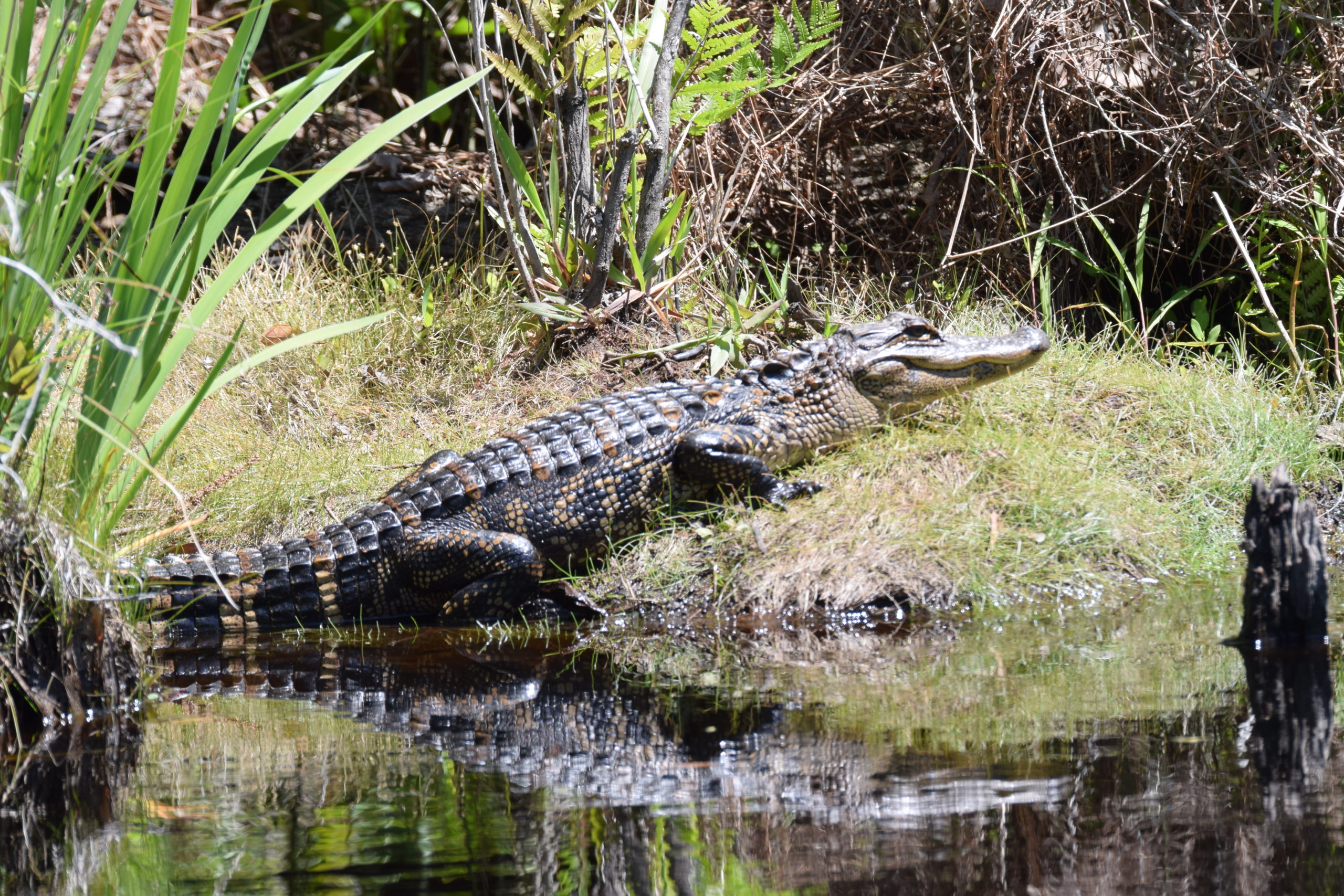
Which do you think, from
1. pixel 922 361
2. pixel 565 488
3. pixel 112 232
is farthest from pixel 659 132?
pixel 112 232

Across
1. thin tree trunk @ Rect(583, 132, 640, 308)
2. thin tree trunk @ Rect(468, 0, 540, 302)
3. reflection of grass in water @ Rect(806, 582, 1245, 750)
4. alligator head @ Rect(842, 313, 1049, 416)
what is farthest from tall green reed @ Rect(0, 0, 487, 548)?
thin tree trunk @ Rect(583, 132, 640, 308)

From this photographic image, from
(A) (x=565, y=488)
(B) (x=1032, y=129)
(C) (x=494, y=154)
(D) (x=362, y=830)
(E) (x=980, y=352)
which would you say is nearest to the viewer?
Answer: (D) (x=362, y=830)

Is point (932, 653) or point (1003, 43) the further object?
point (1003, 43)

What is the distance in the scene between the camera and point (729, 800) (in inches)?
88.4

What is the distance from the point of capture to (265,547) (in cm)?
423

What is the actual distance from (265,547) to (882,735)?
99.6 inches

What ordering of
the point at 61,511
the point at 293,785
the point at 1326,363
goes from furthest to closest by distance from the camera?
the point at 1326,363
the point at 61,511
the point at 293,785

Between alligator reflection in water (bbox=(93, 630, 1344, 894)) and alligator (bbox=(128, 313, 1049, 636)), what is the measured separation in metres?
1.15

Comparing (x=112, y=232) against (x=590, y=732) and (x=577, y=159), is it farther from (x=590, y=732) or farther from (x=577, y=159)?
(x=577, y=159)

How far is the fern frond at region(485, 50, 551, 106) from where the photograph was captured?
5.24 meters

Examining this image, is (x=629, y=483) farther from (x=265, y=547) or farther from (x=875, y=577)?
(x=265, y=547)

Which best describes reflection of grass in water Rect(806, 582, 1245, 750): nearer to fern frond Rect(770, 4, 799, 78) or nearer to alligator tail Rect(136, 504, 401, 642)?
alligator tail Rect(136, 504, 401, 642)

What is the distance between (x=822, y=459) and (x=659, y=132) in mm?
1823

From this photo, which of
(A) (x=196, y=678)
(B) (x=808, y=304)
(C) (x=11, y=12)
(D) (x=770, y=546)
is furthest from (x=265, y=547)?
(B) (x=808, y=304)
